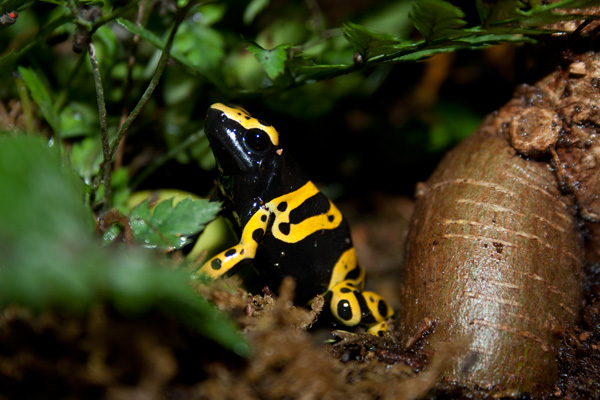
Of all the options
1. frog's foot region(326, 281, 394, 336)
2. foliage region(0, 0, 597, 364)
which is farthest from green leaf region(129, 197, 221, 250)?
frog's foot region(326, 281, 394, 336)

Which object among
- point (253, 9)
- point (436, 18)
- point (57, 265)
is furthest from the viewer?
point (253, 9)

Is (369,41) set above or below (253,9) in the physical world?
below

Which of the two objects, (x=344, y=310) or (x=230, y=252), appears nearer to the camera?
(x=230, y=252)

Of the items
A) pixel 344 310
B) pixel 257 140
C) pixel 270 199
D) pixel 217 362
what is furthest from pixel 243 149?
pixel 217 362

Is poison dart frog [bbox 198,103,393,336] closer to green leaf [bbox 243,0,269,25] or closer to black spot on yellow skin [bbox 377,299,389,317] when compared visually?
black spot on yellow skin [bbox 377,299,389,317]

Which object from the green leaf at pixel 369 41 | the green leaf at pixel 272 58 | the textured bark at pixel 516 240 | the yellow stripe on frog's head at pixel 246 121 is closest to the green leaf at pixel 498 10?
the green leaf at pixel 369 41

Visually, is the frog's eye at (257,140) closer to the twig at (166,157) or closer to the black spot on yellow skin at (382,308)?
the twig at (166,157)

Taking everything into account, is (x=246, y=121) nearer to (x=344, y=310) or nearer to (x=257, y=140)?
(x=257, y=140)
